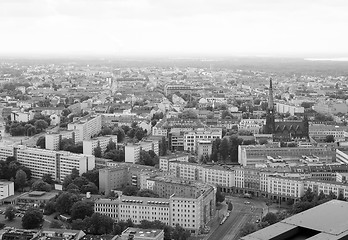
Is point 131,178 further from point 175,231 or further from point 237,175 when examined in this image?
point 175,231

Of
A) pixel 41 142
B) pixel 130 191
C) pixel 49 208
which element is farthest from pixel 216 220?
pixel 41 142

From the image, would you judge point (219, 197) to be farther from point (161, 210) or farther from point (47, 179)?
point (47, 179)

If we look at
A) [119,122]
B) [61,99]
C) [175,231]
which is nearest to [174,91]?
[61,99]

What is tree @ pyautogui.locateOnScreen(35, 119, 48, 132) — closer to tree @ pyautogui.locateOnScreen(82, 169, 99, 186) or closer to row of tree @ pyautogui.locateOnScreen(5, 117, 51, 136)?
row of tree @ pyautogui.locateOnScreen(5, 117, 51, 136)

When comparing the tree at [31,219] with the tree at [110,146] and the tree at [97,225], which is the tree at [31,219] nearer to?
Answer: the tree at [97,225]

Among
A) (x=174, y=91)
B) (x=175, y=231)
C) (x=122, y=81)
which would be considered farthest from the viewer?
(x=122, y=81)

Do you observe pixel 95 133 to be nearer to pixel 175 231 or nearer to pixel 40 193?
pixel 40 193

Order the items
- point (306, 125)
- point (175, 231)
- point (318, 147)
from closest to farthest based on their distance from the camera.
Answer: point (175, 231)
point (318, 147)
point (306, 125)

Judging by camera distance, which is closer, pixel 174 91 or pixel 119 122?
pixel 119 122
